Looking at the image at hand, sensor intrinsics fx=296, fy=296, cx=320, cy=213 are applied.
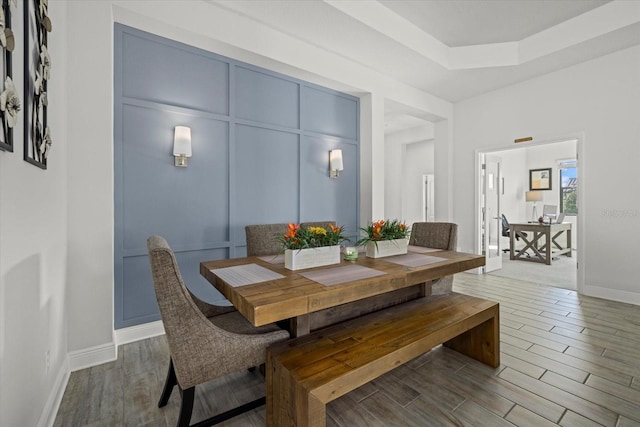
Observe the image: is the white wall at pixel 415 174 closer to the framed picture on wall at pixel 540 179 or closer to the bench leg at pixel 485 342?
the framed picture on wall at pixel 540 179

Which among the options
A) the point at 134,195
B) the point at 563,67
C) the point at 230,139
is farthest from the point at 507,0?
the point at 134,195

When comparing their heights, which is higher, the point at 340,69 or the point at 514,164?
the point at 340,69

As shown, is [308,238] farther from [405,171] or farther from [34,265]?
[405,171]

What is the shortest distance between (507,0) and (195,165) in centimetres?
363

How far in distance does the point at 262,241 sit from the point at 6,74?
1.77 meters

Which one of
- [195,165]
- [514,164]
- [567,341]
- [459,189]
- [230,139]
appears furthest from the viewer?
[514,164]

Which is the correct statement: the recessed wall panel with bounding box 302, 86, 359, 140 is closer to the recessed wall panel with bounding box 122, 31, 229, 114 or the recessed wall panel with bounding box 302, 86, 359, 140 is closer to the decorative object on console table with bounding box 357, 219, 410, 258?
the recessed wall panel with bounding box 122, 31, 229, 114

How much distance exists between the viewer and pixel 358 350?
4.80ft

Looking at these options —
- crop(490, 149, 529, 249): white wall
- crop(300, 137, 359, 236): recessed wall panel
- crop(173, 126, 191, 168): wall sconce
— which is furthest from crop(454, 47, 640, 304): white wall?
crop(173, 126, 191, 168): wall sconce

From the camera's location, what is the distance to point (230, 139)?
3.04 meters

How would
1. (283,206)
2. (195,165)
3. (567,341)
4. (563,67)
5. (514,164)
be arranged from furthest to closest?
(514,164), (563,67), (283,206), (195,165), (567,341)

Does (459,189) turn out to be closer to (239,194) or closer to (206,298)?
(239,194)

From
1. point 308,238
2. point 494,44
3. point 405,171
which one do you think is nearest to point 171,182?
point 308,238

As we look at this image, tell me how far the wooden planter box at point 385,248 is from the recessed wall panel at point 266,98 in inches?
77.9
